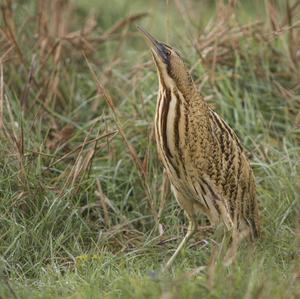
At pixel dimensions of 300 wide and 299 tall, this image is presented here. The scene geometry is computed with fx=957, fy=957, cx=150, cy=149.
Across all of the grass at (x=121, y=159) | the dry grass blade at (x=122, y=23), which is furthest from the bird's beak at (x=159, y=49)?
the dry grass blade at (x=122, y=23)

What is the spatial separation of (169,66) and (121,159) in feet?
3.82

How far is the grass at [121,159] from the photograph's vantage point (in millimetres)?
3949

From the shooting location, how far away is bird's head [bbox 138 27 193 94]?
4.29m

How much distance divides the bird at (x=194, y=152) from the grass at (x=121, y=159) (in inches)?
6.3

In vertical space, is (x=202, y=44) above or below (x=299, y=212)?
above

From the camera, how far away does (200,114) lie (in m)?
4.42

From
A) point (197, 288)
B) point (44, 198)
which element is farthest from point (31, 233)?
point (197, 288)

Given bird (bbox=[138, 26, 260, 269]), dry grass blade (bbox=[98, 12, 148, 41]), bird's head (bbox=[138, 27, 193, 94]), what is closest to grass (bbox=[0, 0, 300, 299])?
dry grass blade (bbox=[98, 12, 148, 41])

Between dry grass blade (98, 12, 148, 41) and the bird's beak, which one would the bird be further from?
dry grass blade (98, 12, 148, 41)

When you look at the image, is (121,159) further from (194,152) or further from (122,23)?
(122,23)

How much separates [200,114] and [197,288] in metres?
1.11

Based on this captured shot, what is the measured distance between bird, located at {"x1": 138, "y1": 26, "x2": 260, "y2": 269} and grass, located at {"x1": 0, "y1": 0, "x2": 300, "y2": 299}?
16 cm

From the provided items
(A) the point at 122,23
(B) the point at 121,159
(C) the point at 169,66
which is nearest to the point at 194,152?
(C) the point at 169,66

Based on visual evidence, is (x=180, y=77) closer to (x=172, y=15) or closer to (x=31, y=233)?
(x=31, y=233)
